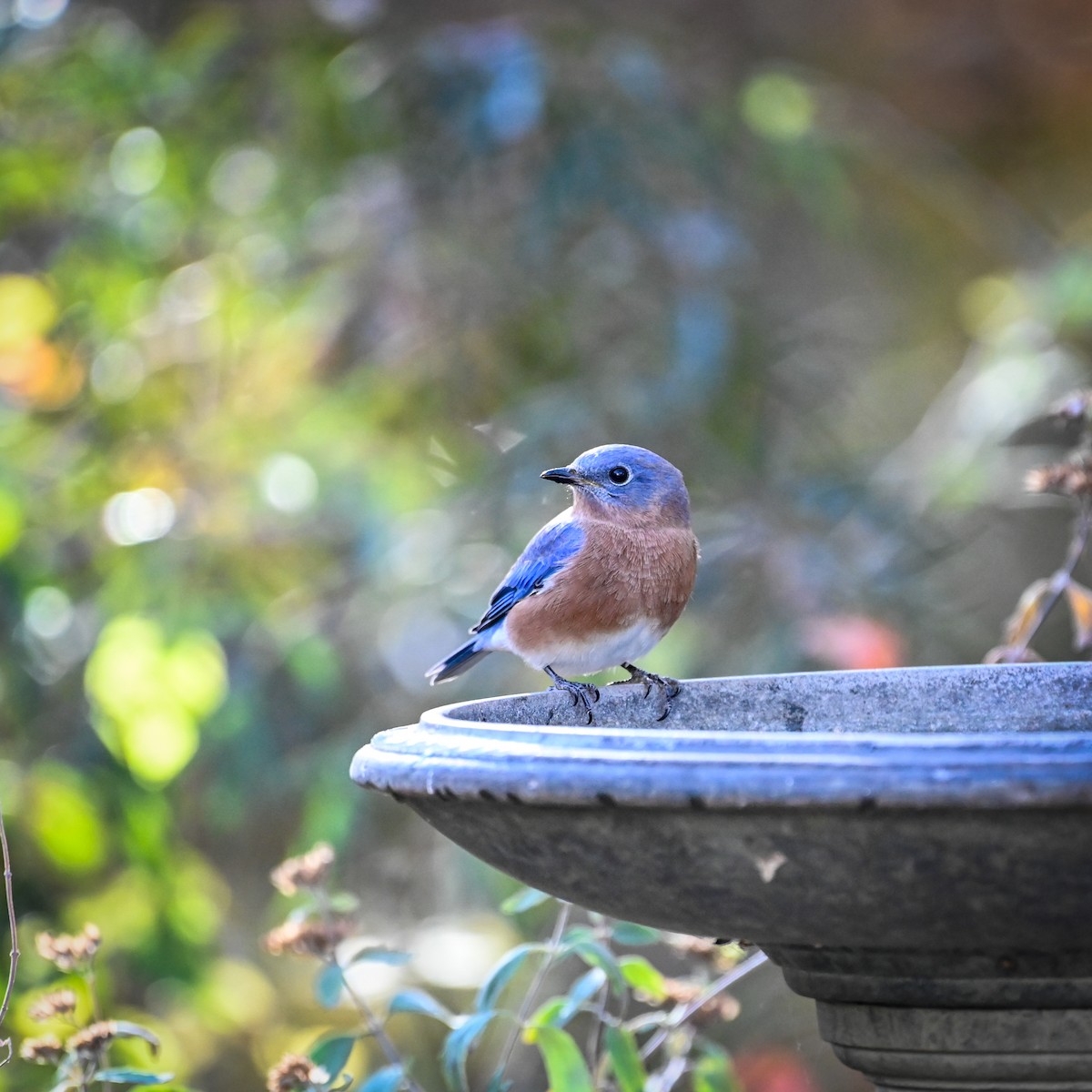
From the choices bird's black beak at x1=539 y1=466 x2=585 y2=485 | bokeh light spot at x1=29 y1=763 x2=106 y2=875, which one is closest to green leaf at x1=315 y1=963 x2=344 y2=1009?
bird's black beak at x1=539 y1=466 x2=585 y2=485

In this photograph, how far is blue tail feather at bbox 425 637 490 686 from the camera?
312cm

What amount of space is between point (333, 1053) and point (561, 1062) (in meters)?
0.34

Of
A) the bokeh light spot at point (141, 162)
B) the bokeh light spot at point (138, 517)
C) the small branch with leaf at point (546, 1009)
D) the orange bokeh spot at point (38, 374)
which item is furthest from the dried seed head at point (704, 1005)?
the bokeh light spot at point (141, 162)

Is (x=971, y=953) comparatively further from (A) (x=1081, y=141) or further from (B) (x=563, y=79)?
(A) (x=1081, y=141)

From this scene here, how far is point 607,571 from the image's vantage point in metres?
2.68

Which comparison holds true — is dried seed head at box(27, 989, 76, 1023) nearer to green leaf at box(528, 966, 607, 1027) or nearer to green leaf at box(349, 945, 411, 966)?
green leaf at box(349, 945, 411, 966)

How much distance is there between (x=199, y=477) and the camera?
4250 millimetres

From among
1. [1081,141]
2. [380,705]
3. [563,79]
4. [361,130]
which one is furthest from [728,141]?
[1081,141]

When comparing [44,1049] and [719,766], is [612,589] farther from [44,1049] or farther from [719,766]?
[719,766]

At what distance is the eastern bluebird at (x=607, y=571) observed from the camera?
2.68 metres

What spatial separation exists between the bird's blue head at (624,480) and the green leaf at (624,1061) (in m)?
1.00

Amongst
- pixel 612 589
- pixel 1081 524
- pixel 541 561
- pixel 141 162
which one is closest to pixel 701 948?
pixel 612 589

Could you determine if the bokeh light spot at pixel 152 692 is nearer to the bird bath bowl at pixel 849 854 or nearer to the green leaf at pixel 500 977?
the green leaf at pixel 500 977

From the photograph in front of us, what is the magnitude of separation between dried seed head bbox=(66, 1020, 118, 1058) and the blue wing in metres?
1.13
